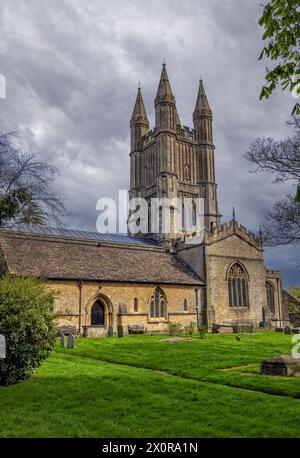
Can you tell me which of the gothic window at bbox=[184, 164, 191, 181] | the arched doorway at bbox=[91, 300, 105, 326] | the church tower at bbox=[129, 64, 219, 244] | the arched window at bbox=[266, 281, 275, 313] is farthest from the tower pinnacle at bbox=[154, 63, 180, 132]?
the arched doorway at bbox=[91, 300, 105, 326]

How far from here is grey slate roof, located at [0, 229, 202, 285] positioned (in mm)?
26547

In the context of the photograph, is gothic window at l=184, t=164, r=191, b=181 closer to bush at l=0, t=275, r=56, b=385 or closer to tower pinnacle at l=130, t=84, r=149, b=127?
tower pinnacle at l=130, t=84, r=149, b=127

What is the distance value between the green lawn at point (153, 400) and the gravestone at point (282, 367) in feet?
1.49

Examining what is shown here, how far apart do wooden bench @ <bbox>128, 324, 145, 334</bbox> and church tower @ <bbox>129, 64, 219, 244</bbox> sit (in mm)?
21198

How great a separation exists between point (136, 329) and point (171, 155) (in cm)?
3012

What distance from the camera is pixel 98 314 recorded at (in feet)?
91.7

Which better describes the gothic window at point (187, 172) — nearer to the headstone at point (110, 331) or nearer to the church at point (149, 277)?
the church at point (149, 277)

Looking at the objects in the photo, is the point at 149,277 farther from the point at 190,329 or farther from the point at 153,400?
the point at 153,400

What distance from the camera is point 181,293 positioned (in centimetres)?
3180

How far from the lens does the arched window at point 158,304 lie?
99.2 feet

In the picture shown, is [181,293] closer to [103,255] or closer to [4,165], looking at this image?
[103,255]

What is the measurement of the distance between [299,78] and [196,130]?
181 feet

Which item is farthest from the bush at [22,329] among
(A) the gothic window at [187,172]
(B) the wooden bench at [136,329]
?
(A) the gothic window at [187,172]
